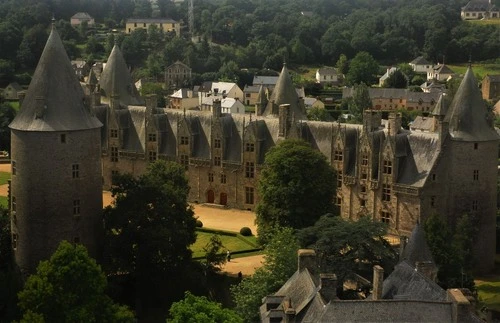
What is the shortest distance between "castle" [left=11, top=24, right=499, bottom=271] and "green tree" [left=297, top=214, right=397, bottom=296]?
51.2 feet

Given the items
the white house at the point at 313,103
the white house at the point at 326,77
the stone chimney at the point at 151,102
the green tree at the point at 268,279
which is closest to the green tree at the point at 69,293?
the green tree at the point at 268,279

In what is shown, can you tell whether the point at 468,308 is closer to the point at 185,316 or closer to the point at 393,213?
the point at 185,316

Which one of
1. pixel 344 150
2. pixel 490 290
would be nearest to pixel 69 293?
pixel 490 290

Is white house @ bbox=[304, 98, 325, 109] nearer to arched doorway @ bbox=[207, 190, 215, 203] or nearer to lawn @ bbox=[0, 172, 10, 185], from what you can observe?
lawn @ bbox=[0, 172, 10, 185]

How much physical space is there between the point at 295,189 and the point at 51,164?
1894 centimetres

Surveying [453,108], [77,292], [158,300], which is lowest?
[158,300]

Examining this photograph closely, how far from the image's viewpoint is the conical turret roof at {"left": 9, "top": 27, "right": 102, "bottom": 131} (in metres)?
57.0

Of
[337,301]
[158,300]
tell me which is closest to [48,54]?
[158,300]

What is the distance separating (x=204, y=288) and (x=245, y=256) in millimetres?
7964

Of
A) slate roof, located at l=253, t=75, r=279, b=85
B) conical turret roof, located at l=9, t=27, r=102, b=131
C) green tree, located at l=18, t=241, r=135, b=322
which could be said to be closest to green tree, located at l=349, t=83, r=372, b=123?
slate roof, located at l=253, t=75, r=279, b=85

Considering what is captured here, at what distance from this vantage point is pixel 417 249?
53875 millimetres

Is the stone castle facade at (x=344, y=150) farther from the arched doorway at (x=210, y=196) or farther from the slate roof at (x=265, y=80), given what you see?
the slate roof at (x=265, y=80)

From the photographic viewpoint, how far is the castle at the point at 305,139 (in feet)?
226

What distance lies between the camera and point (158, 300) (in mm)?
59219
